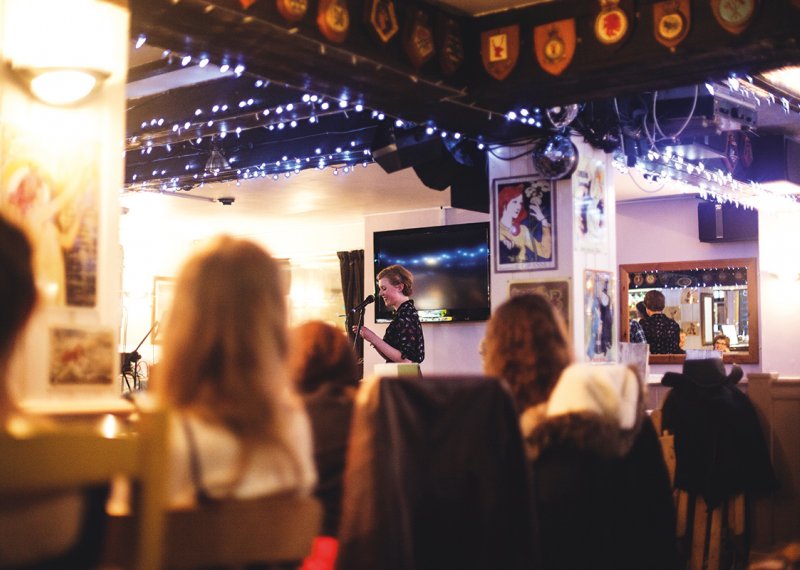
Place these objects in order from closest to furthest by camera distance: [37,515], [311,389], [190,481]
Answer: [37,515]
[190,481]
[311,389]

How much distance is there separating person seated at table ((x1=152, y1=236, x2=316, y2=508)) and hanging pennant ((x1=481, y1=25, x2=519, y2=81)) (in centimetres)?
357

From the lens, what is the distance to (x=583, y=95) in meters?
5.31

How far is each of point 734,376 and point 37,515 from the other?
4399 mm

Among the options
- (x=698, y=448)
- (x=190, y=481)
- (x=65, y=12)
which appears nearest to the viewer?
(x=190, y=481)

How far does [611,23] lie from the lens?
15.9 ft

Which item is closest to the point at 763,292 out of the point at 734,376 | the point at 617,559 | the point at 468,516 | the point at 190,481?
the point at 734,376

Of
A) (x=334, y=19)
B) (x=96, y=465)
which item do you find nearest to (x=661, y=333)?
(x=334, y=19)

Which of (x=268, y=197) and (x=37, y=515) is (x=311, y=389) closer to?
(x=37, y=515)

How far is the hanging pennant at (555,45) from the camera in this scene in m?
5.01

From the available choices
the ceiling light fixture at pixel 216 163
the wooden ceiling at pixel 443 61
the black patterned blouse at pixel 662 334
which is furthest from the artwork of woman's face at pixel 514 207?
the black patterned blouse at pixel 662 334

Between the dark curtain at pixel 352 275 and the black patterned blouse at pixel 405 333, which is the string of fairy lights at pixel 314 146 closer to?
the black patterned blouse at pixel 405 333

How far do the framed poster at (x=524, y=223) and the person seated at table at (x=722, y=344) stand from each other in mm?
5797

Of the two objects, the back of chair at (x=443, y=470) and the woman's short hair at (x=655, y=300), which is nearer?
the back of chair at (x=443, y=470)

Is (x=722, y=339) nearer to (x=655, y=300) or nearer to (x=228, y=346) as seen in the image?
(x=655, y=300)
